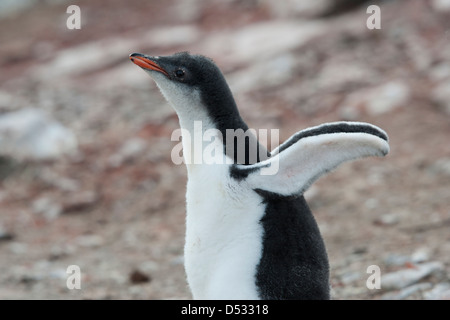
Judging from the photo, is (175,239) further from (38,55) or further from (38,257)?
(38,55)

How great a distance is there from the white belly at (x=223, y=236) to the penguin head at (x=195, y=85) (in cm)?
20

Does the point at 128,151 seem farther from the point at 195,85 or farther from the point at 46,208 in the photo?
the point at 195,85

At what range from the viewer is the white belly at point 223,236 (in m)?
2.27

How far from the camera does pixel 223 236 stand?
2314 mm

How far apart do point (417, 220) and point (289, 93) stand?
2.72m

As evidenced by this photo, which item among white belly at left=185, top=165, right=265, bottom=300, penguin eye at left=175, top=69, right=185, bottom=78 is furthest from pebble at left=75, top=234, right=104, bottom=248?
penguin eye at left=175, top=69, right=185, bottom=78

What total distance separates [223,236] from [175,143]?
3.70 meters

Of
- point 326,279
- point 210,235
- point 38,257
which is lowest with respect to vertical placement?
point 326,279

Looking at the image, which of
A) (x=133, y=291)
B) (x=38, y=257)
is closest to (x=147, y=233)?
(x=38, y=257)

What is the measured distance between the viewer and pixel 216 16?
9.02 meters

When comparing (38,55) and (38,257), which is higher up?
(38,55)

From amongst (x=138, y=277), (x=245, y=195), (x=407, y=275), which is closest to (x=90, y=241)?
(x=138, y=277)

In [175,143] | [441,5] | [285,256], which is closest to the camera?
[285,256]

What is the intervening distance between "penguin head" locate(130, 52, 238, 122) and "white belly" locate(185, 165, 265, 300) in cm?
20
